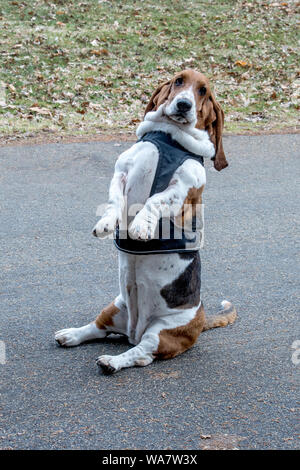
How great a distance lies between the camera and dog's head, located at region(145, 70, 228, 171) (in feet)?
11.6

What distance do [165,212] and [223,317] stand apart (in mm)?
1212

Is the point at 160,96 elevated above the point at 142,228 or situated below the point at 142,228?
above

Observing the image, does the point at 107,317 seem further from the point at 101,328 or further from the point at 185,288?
the point at 185,288

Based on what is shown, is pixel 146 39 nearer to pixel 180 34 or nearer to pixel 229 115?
pixel 180 34

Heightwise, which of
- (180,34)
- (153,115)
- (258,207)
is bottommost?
(258,207)

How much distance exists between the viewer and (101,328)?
4039 millimetres

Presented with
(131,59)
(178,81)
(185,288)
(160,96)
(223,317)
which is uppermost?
(178,81)

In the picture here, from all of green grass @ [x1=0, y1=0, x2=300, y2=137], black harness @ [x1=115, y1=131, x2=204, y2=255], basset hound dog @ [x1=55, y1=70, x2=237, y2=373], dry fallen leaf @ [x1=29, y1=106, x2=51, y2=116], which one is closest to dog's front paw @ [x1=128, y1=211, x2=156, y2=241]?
basset hound dog @ [x1=55, y1=70, x2=237, y2=373]

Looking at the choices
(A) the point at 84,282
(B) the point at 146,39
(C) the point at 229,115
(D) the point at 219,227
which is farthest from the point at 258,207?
(B) the point at 146,39

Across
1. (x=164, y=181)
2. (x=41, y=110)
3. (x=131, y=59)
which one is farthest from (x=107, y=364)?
(x=131, y=59)

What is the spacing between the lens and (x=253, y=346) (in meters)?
4.21

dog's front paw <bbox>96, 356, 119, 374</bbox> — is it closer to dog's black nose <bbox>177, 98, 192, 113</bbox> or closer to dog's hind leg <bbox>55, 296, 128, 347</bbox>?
dog's hind leg <bbox>55, 296, 128, 347</bbox>

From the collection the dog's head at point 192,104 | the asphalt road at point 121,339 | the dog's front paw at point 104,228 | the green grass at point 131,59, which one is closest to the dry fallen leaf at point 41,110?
the green grass at point 131,59

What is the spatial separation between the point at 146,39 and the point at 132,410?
10.0 meters
